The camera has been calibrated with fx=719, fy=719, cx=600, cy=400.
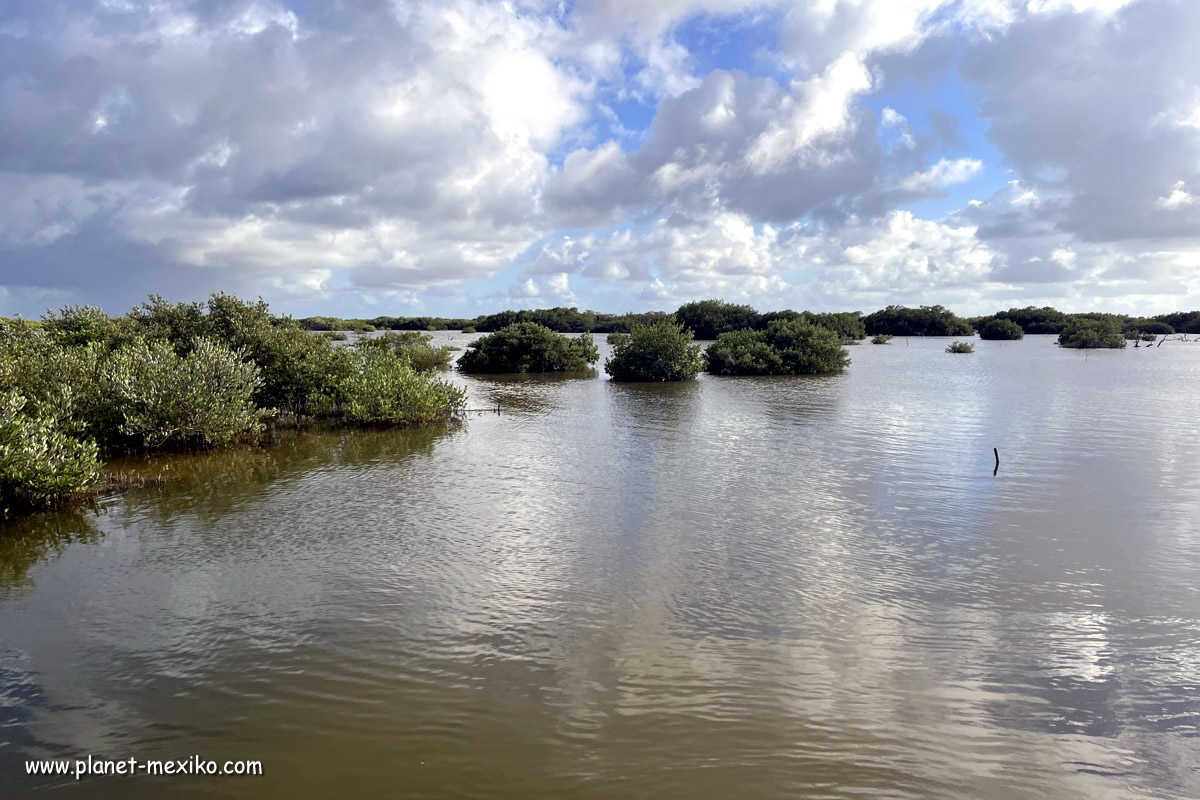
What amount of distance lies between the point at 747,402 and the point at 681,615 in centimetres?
2746

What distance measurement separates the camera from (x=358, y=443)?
24516 millimetres

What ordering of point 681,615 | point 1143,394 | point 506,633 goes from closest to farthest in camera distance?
point 506,633, point 681,615, point 1143,394

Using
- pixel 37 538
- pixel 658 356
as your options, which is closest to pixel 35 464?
pixel 37 538

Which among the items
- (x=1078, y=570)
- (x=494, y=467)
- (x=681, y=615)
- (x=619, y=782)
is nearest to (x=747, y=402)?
(x=494, y=467)

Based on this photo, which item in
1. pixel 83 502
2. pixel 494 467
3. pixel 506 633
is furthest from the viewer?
pixel 494 467

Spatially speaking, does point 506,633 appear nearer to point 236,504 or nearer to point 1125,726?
point 1125,726

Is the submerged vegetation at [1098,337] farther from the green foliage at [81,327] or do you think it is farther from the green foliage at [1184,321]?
the green foliage at [81,327]

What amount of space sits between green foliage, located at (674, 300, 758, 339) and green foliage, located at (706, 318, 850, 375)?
1934 inches

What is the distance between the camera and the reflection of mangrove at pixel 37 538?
474 inches

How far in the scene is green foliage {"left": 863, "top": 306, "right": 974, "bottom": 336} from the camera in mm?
131500

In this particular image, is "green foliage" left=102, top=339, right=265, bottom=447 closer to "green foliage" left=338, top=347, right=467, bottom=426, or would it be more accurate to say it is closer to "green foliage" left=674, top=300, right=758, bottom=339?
"green foliage" left=338, top=347, right=467, bottom=426

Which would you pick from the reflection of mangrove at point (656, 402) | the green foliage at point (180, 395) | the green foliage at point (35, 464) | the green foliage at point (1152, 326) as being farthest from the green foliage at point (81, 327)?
the green foliage at point (1152, 326)

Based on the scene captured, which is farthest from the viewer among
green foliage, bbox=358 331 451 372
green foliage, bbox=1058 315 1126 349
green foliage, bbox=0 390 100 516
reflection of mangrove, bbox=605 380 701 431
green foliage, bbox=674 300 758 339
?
green foliage, bbox=674 300 758 339

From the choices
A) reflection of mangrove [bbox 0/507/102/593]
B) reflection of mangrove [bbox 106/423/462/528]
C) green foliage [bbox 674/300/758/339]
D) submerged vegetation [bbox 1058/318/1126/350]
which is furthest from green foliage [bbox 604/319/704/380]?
submerged vegetation [bbox 1058/318/1126/350]
